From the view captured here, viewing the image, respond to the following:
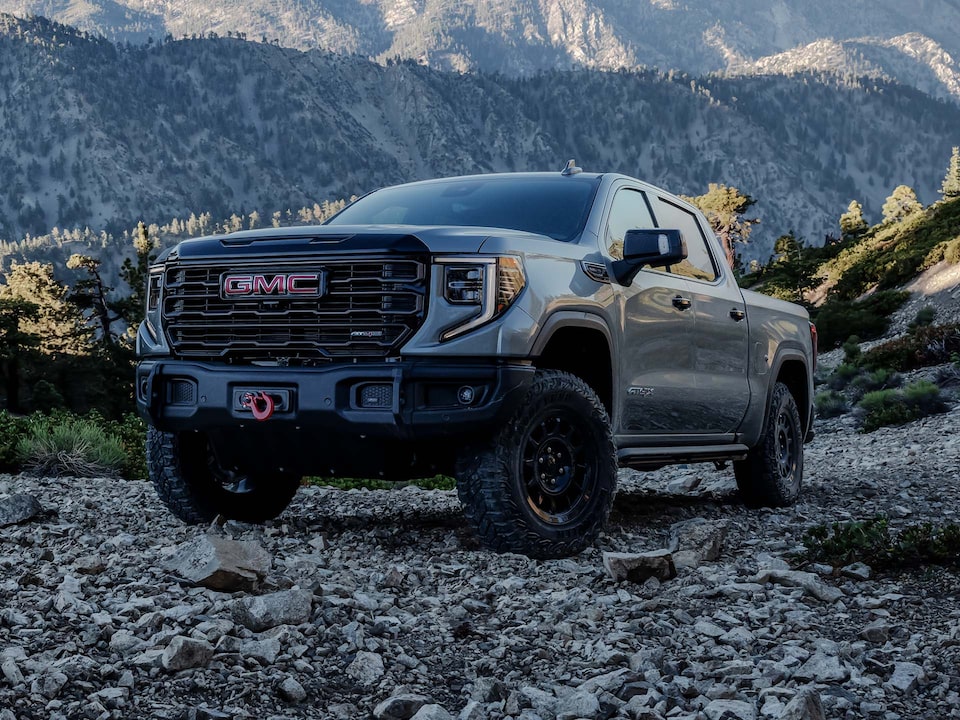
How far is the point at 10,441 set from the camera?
1026 centimetres

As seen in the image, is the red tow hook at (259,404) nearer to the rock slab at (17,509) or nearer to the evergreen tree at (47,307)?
the rock slab at (17,509)

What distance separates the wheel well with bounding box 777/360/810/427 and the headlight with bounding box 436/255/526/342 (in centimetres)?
427

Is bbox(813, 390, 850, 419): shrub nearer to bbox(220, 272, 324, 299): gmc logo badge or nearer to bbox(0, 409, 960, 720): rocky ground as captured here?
bbox(0, 409, 960, 720): rocky ground

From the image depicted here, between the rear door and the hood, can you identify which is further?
the rear door

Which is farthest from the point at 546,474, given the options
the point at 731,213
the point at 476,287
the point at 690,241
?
the point at 731,213

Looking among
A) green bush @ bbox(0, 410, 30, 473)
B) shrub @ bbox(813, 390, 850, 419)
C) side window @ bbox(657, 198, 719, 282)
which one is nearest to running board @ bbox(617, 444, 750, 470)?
side window @ bbox(657, 198, 719, 282)

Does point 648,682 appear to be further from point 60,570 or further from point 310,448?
point 60,570

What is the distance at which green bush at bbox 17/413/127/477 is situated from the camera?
1003 cm

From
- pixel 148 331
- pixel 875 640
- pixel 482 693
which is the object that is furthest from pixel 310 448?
pixel 875 640

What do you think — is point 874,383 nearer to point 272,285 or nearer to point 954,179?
point 272,285

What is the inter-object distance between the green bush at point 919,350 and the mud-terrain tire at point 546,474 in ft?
52.1

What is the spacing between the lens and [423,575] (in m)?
5.08

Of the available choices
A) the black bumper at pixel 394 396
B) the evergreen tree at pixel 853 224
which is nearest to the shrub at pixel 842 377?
the black bumper at pixel 394 396

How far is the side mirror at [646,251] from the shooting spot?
224 inches
